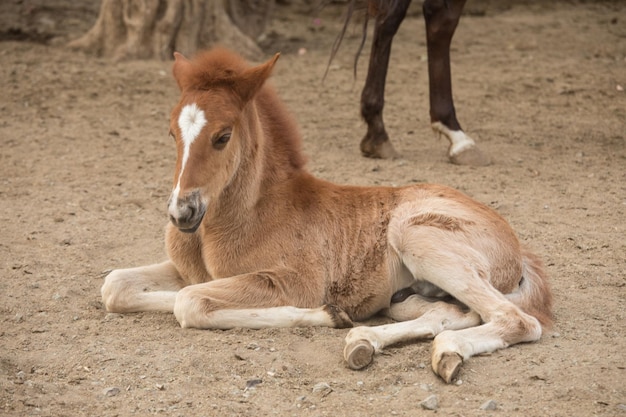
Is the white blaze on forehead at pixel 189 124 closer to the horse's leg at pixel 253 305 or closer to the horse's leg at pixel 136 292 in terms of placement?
the horse's leg at pixel 253 305

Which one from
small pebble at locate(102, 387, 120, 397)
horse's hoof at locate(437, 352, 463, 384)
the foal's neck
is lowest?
small pebble at locate(102, 387, 120, 397)

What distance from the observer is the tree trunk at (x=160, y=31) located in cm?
1009

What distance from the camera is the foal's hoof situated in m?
4.02

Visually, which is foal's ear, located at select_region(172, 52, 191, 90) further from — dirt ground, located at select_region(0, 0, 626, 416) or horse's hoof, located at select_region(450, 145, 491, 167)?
horse's hoof, located at select_region(450, 145, 491, 167)

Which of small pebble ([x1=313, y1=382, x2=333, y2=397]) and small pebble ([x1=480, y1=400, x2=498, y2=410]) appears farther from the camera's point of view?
small pebble ([x1=313, y1=382, x2=333, y2=397])

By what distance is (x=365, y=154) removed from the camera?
7660mm

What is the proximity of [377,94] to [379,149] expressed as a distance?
1.48 ft

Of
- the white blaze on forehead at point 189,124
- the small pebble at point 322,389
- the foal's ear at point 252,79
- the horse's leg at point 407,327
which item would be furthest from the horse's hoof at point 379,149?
the small pebble at point 322,389

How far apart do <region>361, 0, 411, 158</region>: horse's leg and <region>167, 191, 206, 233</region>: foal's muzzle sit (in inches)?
140

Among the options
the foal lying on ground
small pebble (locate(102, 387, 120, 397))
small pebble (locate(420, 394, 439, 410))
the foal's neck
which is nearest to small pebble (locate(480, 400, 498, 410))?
small pebble (locate(420, 394, 439, 410))

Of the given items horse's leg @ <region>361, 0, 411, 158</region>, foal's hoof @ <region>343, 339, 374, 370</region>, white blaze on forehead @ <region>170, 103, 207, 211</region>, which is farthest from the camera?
horse's leg @ <region>361, 0, 411, 158</region>

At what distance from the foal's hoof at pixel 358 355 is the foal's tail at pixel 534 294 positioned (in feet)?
3.15

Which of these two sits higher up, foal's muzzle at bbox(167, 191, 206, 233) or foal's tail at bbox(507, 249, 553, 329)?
foal's muzzle at bbox(167, 191, 206, 233)

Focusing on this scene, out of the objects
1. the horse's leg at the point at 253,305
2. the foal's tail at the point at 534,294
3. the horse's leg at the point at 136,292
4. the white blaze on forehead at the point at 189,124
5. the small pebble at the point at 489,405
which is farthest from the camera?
the horse's leg at the point at 136,292
